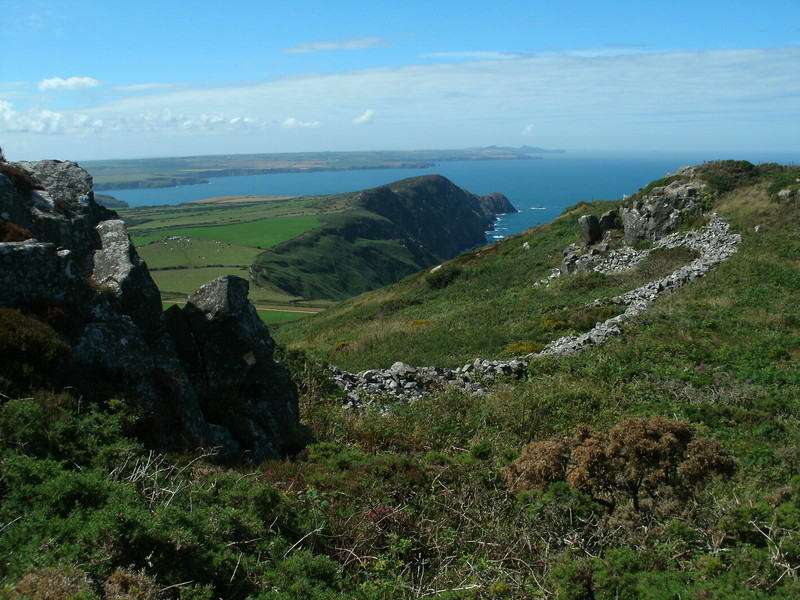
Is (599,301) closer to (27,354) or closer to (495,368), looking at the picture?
(495,368)

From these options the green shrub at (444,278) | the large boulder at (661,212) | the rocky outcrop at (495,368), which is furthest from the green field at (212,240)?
the rocky outcrop at (495,368)

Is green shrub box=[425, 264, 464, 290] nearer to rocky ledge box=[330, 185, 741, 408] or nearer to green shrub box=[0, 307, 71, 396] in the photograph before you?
rocky ledge box=[330, 185, 741, 408]

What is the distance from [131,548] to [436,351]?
49.0ft

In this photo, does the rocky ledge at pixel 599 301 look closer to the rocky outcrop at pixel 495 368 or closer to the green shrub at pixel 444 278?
the rocky outcrop at pixel 495 368

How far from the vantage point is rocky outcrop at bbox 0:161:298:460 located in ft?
22.2

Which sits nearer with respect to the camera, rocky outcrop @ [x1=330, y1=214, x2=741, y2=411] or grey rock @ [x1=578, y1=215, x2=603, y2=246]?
rocky outcrop @ [x1=330, y1=214, x2=741, y2=411]

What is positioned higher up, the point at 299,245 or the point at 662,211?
the point at 662,211

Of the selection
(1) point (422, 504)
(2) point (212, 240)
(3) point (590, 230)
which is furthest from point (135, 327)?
(2) point (212, 240)

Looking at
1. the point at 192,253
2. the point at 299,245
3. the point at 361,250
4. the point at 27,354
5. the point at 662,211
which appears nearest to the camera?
the point at 27,354

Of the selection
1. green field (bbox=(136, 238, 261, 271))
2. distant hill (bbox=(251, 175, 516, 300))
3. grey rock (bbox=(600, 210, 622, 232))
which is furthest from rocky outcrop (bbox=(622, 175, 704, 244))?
green field (bbox=(136, 238, 261, 271))

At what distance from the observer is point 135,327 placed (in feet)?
24.5

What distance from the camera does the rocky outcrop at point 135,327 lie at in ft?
22.2

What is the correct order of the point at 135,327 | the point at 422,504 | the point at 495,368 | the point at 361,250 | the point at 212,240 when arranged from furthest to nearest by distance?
the point at 361,250
the point at 212,240
the point at 495,368
the point at 135,327
the point at 422,504

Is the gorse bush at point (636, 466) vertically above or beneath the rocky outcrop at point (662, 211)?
beneath
